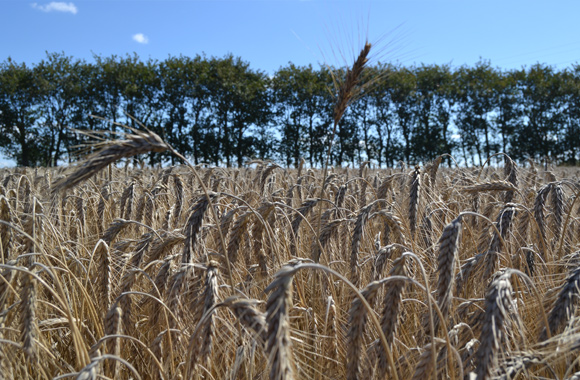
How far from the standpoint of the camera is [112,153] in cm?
133

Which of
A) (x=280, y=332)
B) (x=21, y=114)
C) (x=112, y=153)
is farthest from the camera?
(x=21, y=114)

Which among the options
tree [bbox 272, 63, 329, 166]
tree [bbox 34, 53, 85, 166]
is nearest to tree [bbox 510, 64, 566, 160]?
tree [bbox 272, 63, 329, 166]

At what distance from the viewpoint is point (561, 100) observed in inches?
1478

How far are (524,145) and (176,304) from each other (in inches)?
1630

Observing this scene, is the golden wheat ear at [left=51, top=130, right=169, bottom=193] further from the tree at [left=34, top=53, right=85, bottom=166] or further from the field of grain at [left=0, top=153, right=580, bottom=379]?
the tree at [left=34, top=53, right=85, bottom=166]

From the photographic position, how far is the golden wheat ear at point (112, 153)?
1297 millimetres

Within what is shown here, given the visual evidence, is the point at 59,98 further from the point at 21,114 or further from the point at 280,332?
the point at 280,332

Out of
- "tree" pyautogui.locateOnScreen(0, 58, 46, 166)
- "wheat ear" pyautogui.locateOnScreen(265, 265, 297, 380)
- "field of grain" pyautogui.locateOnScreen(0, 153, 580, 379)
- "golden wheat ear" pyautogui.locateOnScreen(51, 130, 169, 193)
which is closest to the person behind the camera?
"wheat ear" pyautogui.locateOnScreen(265, 265, 297, 380)

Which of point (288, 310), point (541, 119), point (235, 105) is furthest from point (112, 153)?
point (541, 119)

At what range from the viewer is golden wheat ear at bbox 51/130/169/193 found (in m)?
1.30

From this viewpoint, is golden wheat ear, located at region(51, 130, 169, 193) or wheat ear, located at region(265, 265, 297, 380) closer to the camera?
wheat ear, located at region(265, 265, 297, 380)

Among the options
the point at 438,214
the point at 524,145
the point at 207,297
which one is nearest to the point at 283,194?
the point at 438,214

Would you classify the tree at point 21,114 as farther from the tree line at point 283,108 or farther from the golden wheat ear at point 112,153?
the golden wheat ear at point 112,153

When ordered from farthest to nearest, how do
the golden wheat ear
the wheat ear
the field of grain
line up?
the golden wheat ear
the field of grain
the wheat ear
